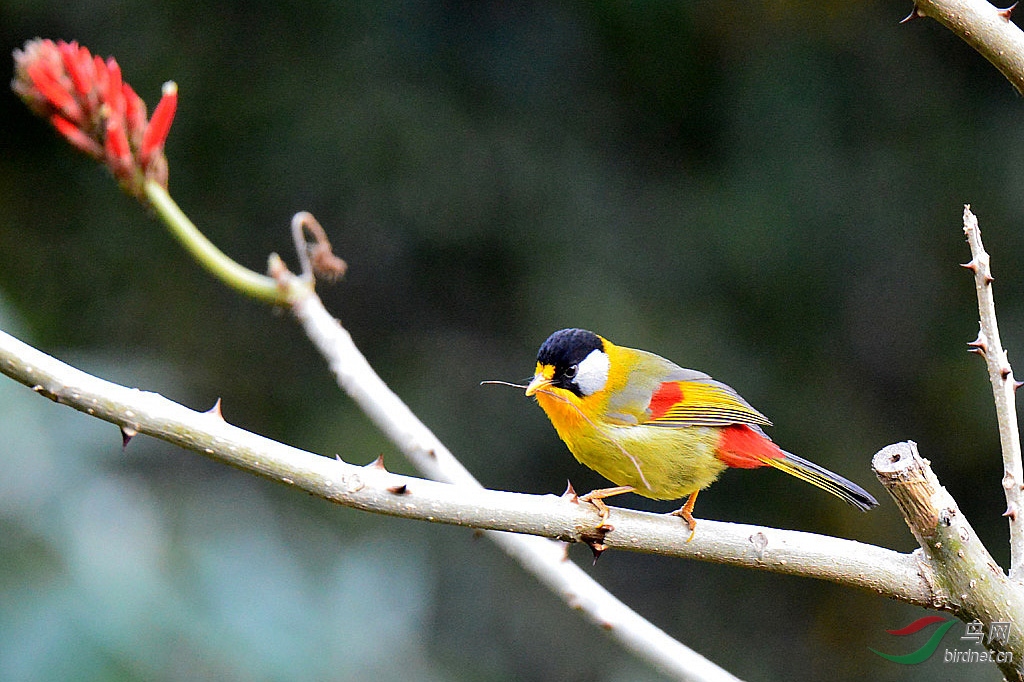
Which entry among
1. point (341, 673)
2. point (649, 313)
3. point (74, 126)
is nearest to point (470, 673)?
point (341, 673)

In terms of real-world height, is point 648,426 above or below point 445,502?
above

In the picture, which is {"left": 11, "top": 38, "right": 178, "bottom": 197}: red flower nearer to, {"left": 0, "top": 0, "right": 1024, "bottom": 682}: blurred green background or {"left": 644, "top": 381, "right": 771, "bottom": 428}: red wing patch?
{"left": 644, "top": 381, "right": 771, "bottom": 428}: red wing patch

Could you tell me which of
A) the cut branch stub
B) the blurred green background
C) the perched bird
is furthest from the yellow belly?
the blurred green background

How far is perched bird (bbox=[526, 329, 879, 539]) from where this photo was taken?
1.86 m

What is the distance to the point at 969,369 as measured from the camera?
416cm

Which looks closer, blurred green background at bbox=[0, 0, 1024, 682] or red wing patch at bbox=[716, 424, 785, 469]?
red wing patch at bbox=[716, 424, 785, 469]

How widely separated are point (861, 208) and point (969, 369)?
31.4 inches

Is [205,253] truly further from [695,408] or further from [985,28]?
[985,28]

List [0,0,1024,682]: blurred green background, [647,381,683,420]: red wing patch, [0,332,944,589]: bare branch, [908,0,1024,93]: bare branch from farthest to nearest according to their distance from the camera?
[0,0,1024,682]: blurred green background
[647,381,683,420]: red wing patch
[908,0,1024,93]: bare branch
[0,332,944,589]: bare branch

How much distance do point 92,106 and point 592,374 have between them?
39.8 inches

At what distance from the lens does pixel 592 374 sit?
1986mm

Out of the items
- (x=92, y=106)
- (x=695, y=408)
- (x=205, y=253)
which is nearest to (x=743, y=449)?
(x=695, y=408)

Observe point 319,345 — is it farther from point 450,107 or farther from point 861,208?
point 861,208

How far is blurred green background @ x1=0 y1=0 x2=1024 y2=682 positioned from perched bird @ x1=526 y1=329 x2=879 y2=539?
200cm
